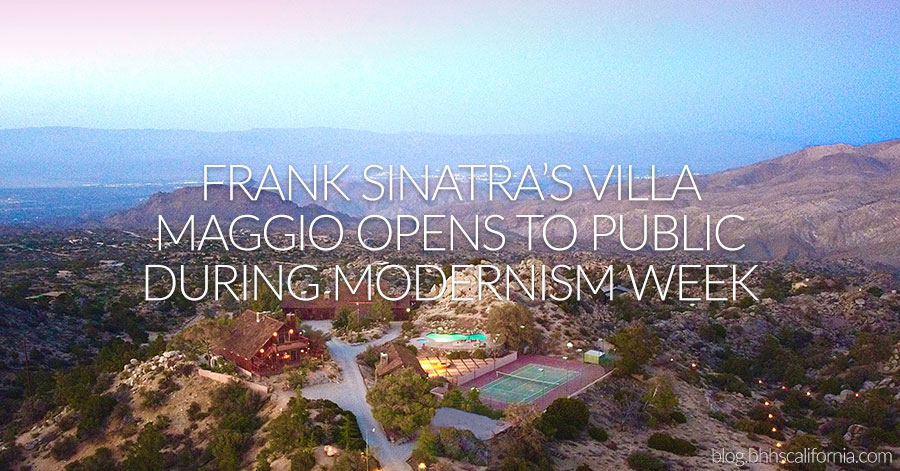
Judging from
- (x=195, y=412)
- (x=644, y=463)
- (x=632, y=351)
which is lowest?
→ (x=644, y=463)

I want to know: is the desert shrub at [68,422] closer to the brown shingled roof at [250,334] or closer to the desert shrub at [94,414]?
the desert shrub at [94,414]

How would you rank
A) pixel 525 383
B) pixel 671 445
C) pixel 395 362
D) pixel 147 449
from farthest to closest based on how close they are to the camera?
pixel 525 383, pixel 395 362, pixel 671 445, pixel 147 449

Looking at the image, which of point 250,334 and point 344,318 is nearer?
point 250,334

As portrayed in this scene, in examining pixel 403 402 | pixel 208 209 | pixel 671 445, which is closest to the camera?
pixel 403 402

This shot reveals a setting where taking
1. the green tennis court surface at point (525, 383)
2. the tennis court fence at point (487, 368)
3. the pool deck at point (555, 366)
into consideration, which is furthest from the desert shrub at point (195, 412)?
the green tennis court surface at point (525, 383)

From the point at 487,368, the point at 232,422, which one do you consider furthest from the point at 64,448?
the point at 487,368

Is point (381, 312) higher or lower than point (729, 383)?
higher

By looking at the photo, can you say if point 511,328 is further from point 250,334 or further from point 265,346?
point 250,334
